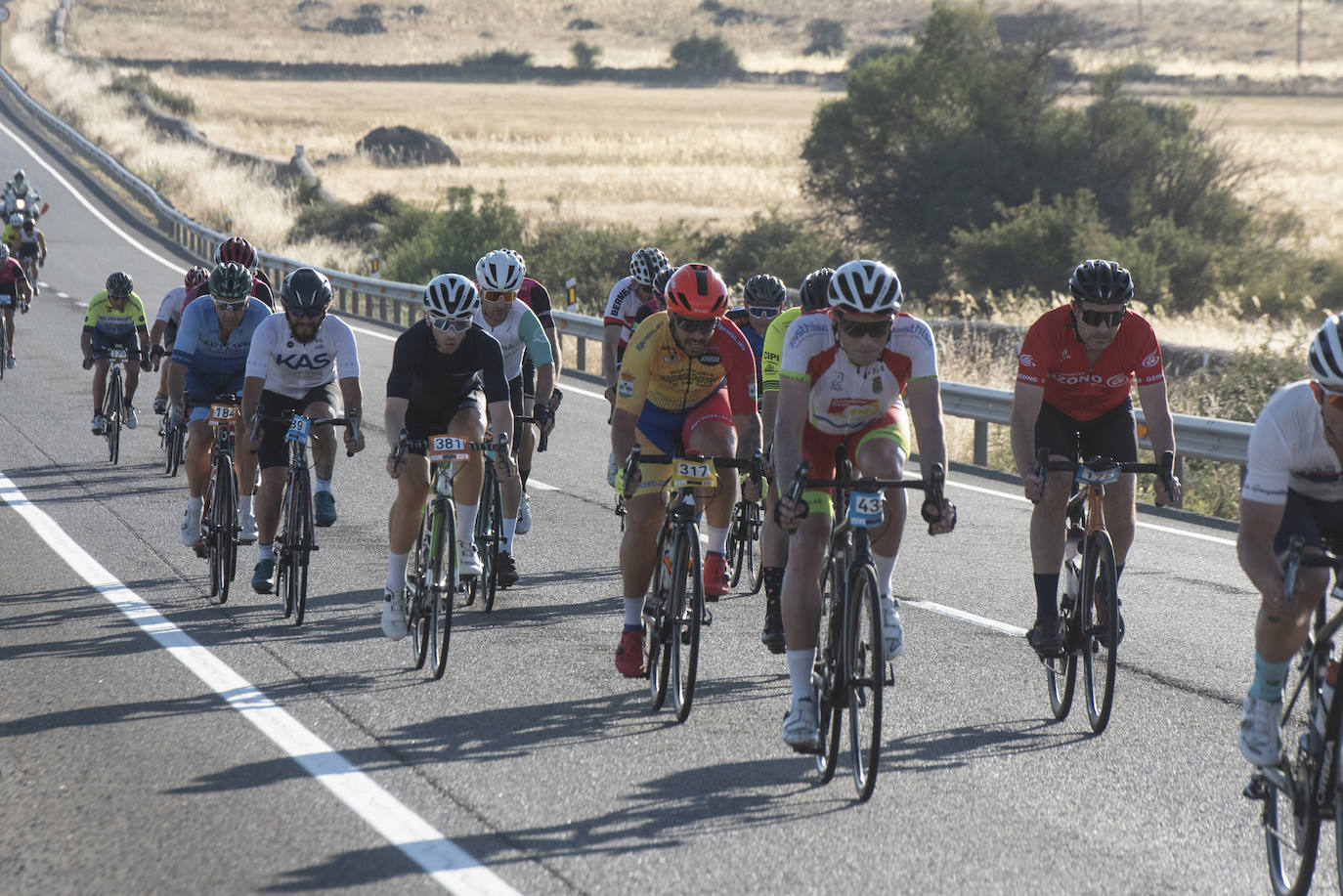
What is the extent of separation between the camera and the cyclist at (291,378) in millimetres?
9117

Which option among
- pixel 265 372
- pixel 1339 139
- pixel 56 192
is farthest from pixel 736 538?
pixel 1339 139

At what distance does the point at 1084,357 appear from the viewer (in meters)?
7.21

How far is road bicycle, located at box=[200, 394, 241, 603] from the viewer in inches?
375

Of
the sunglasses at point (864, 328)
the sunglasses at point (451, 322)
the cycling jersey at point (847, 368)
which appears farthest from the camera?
the sunglasses at point (451, 322)

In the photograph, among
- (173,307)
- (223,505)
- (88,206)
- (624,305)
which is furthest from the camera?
(88,206)

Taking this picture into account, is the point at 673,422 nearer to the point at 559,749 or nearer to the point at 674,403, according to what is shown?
the point at 674,403

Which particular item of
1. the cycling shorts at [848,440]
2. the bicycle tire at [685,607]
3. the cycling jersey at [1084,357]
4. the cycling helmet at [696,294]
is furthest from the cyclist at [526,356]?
the cycling jersey at [1084,357]

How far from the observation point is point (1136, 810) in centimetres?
594

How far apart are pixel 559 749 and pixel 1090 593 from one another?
2370mm

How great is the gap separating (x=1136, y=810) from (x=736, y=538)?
4543 mm

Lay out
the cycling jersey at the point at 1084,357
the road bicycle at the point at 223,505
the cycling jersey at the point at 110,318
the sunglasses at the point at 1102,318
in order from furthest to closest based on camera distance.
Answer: the cycling jersey at the point at 110,318 → the road bicycle at the point at 223,505 → the cycling jersey at the point at 1084,357 → the sunglasses at the point at 1102,318

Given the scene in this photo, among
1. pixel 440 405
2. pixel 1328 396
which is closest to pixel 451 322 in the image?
pixel 440 405

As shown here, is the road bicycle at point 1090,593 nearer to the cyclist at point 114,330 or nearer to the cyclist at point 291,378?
the cyclist at point 291,378

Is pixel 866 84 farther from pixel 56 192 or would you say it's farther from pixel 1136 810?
pixel 1136 810
